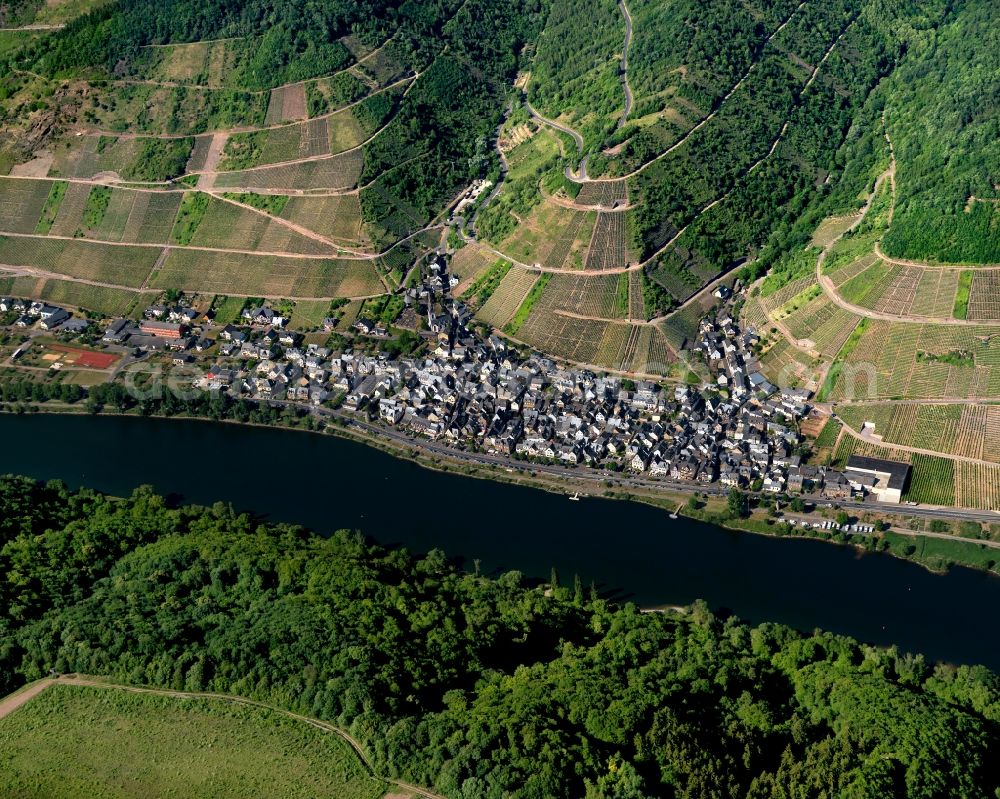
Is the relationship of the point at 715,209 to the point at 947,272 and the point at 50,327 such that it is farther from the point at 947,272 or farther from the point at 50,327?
the point at 50,327

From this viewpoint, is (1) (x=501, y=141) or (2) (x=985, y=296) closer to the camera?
(2) (x=985, y=296)

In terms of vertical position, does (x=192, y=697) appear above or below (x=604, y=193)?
below

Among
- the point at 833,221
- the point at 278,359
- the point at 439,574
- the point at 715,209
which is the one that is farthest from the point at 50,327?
the point at 833,221

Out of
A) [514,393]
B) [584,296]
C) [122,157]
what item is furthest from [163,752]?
[122,157]

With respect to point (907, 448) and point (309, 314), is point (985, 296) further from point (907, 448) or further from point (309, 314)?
point (309, 314)

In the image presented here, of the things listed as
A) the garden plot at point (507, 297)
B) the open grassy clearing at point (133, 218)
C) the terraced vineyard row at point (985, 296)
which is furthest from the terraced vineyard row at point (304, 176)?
the terraced vineyard row at point (985, 296)

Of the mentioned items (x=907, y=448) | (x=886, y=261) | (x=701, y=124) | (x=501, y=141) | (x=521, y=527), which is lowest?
(x=521, y=527)
